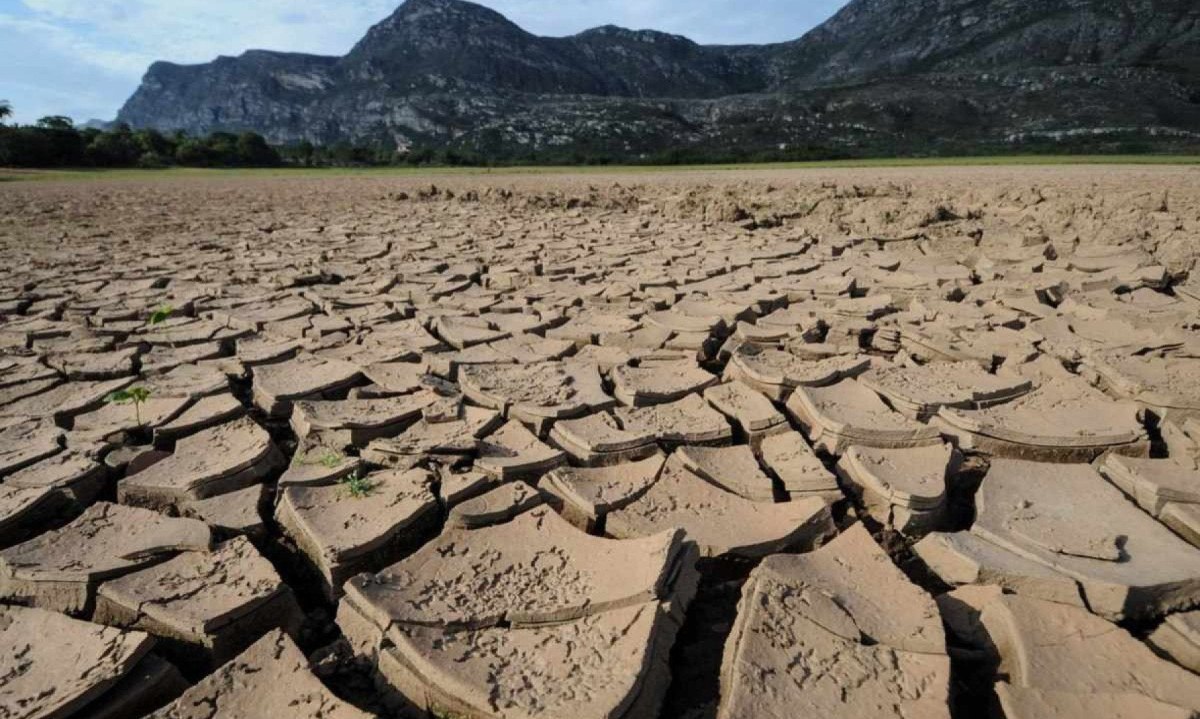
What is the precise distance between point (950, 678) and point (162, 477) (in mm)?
1956

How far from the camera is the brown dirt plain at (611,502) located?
109 centimetres

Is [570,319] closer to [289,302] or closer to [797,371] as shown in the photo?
[797,371]

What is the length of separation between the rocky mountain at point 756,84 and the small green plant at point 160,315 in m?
32.5

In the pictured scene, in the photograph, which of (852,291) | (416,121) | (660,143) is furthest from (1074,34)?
(852,291)

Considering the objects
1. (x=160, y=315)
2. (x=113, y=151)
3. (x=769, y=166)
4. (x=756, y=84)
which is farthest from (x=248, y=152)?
(x=756, y=84)

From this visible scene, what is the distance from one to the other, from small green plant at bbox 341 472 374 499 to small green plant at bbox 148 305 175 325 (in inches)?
89.5

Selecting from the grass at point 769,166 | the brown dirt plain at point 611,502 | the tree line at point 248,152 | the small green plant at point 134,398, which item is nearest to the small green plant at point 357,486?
the brown dirt plain at point 611,502

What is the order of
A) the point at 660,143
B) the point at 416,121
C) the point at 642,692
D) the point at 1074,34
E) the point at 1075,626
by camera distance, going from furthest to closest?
the point at 416,121, the point at 1074,34, the point at 660,143, the point at 1075,626, the point at 642,692

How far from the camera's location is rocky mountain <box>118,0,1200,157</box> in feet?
147

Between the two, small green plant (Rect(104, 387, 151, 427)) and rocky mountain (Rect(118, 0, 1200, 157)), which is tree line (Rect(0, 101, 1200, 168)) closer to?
rocky mountain (Rect(118, 0, 1200, 157))

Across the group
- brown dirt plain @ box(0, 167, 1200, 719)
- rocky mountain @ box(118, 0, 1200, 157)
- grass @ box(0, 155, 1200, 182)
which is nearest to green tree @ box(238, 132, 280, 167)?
grass @ box(0, 155, 1200, 182)

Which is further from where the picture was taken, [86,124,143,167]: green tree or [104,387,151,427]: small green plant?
[86,124,143,167]: green tree

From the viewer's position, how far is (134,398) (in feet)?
7.39

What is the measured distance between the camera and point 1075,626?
1.17 m
